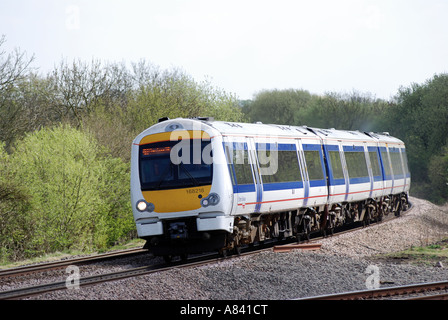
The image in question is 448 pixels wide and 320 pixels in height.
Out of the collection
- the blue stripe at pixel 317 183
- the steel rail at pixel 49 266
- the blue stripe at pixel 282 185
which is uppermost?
the blue stripe at pixel 282 185

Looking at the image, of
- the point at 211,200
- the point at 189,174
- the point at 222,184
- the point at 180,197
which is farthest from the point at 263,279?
the point at 189,174

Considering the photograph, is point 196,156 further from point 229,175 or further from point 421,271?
point 421,271

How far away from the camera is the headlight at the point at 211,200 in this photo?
12.3m

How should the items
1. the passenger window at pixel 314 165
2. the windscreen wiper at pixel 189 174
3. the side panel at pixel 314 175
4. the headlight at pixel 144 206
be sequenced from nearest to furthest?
the windscreen wiper at pixel 189 174 → the headlight at pixel 144 206 → the side panel at pixel 314 175 → the passenger window at pixel 314 165

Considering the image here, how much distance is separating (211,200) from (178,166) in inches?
40.0

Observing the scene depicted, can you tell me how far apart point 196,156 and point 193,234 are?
1.62m

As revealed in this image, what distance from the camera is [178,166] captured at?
41.4 feet

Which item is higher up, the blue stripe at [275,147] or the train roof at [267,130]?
the train roof at [267,130]

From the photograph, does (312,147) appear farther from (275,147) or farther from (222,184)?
(222,184)

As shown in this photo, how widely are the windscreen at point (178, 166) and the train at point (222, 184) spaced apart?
0.8 inches

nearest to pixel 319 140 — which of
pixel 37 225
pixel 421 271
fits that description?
pixel 421 271

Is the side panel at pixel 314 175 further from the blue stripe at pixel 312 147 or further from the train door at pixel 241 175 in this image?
the train door at pixel 241 175

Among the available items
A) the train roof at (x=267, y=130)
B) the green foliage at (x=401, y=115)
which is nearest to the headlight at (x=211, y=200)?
the train roof at (x=267, y=130)

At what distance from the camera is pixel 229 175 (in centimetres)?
1277
